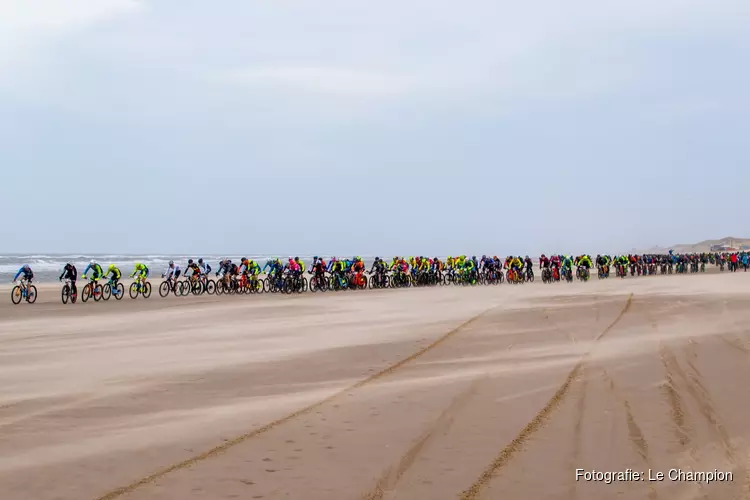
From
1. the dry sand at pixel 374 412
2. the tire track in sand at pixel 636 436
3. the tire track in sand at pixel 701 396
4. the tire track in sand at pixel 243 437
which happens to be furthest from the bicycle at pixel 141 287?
the tire track in sand at pixel 636 436

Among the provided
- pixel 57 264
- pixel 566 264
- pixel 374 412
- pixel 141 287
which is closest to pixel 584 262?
pixel 566 264

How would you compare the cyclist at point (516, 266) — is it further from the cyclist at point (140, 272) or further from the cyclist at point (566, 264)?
the cyclist at point (140, 272)

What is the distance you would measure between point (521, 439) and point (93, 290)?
74.1 ft

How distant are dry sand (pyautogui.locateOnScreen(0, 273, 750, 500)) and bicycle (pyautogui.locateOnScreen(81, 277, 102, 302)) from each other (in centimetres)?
1149

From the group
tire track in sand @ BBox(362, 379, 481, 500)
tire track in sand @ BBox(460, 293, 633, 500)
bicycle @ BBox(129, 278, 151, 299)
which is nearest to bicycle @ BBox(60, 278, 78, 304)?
bicycle @ BBox(129, 278, 151, 299)

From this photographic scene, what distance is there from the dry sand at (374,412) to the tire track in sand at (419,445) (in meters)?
0.02

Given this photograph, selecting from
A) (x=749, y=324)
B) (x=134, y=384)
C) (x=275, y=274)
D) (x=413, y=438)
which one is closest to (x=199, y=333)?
(x=134, y=384)

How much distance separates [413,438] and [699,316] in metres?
12.3

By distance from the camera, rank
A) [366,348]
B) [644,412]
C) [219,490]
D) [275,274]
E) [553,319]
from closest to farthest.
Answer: [219,490], [644,412], [366,348], [553,319], [275,274]

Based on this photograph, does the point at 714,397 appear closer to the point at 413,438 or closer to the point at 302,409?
the point at 413,438

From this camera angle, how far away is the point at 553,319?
53.0ft

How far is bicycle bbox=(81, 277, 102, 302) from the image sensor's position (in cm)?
2548

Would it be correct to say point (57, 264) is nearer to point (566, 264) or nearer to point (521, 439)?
point (566, 264)

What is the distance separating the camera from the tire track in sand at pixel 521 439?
15.1ft
